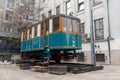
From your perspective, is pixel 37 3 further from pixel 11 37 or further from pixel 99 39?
pixel 99 39

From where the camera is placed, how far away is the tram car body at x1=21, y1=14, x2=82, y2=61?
9.05 meters

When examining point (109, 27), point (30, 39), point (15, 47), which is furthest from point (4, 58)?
point (109, 27)

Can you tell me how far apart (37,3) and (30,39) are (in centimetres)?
1649

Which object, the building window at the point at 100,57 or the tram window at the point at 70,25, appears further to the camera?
the building window at the point at 100,57

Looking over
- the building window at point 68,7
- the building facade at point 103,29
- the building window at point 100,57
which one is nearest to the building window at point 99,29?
the building facade at point 103,29

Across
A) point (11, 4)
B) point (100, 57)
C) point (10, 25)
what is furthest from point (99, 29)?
point (11, 4)

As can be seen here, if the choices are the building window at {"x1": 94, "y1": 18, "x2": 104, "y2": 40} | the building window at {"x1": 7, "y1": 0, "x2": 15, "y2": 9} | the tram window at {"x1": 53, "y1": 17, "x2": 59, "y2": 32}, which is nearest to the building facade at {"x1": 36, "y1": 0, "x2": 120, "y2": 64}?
the building window at {"x1": 94, "y1": 18, "x2": 104, "y2": 40}

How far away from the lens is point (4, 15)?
28.6m

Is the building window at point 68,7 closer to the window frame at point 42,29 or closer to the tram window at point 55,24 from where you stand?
the window frame at point 42,29

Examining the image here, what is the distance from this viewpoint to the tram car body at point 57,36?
29.7 feet

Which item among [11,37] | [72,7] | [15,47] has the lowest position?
[15,47]

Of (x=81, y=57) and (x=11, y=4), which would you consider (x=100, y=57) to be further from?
(x=11, y=4)

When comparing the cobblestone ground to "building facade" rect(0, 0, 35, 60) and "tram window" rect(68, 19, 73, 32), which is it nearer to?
"tram window" rect(68, 19, 73, 32)

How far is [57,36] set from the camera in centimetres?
908
